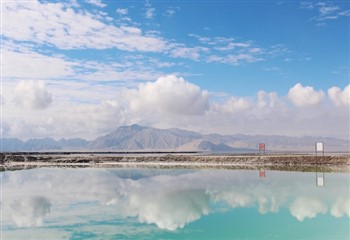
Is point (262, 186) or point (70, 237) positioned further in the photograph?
point (262, 186)

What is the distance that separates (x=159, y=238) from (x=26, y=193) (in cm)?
1790

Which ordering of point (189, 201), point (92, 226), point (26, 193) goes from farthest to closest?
point (26, 193) → point (189, 201) → point (92, 226)

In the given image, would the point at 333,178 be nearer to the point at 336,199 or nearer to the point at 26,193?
the point at 336,199

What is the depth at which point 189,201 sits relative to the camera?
25.5m

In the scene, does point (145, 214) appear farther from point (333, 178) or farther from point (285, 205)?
point (333, 178)

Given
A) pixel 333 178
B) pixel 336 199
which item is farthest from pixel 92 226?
pixel 333 178

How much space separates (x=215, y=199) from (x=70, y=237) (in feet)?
38.9

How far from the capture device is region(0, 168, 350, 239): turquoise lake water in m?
17.8

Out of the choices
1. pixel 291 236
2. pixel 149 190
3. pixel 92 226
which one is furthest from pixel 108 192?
pixel 291 236

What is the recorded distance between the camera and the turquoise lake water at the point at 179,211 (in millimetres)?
17844

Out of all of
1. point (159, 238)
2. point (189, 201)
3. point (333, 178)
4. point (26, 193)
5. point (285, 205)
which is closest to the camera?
point (159, 238)

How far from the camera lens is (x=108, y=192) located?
100 feet

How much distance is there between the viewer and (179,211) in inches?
877

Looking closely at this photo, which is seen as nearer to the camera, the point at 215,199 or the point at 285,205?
the point at 285,205
